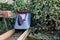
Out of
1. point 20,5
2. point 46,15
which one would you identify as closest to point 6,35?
point 46,15

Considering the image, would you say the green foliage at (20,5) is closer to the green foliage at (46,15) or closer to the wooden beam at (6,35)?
the green foliage at (46,15)

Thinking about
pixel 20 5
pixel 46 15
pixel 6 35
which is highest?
pixel 20 5

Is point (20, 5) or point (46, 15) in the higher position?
point (20, 5)

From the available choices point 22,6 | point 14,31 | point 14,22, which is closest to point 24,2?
point 22,6

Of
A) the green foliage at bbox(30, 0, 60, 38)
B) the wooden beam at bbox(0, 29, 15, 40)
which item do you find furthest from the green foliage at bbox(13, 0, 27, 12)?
the wooden beam at bbox(0, 29, 15, 40)

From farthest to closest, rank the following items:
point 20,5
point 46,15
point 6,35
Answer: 1. point 20,5
2. point 46,15
3. point 6,35

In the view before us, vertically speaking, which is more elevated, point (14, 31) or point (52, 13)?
point (52, 13)

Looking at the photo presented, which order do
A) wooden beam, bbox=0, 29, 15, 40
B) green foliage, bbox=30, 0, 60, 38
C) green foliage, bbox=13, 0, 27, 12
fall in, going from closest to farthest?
wooden beam, bbox=0, 29, 15, 40 < green foliage, bbox=30, 0, 60, 38 < green foliage, bbox=13, 0, 27, 12

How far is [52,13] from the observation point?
168 inches

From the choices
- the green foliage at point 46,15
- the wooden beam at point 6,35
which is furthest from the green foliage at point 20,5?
the wooden beam at point 6,35

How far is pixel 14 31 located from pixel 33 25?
1.76ft

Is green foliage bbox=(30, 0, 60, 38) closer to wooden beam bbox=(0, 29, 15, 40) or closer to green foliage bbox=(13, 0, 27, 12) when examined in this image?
green foliage bbox=(13, 0, 27, 12)

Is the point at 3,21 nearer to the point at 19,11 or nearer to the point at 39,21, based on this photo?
the point at 19,11

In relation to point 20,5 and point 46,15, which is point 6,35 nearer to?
point 46,15
